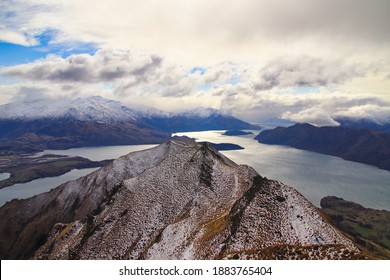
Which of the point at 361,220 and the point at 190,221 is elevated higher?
the point at 190,221

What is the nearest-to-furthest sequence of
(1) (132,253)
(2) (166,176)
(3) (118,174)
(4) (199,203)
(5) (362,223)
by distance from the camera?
(1) (132,253)
(4) (199,203)
(2) (166,176)
(3) (118,174)
(5) (362,223)

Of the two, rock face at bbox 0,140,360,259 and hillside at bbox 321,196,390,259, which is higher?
rock face at bbox 0,140,360,259

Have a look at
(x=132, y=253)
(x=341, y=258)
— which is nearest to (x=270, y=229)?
(x=341, y=258)

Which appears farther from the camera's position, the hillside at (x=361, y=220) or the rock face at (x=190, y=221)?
the hillside at (x=361, y=220)

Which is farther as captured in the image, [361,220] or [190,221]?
[361,220]

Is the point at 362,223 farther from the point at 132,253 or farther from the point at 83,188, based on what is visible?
the point at 132,253

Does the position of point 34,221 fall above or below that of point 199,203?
below

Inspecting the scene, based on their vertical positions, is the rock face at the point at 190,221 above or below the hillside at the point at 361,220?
above

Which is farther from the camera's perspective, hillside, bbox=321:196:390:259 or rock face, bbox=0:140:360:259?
hillside, bbox=321:196:390:259
